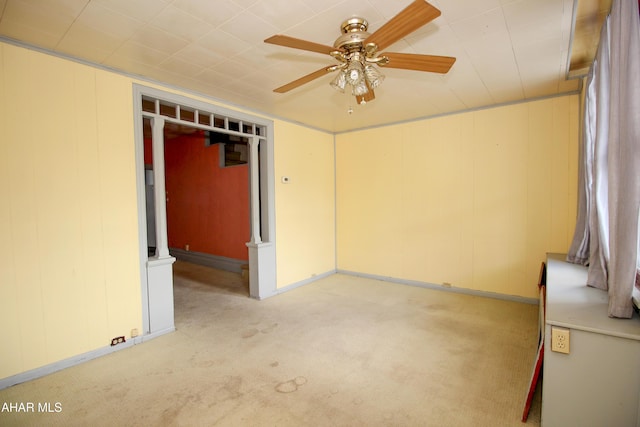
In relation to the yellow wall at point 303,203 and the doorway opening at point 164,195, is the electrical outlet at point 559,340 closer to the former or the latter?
the doorway opening at point 164,195

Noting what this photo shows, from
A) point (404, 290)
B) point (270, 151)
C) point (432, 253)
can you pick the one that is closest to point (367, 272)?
point (404, 290)

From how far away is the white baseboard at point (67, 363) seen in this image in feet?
7.52

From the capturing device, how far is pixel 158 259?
10.2 feet

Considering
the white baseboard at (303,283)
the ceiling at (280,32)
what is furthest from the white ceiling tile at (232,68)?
the white baseboard at (303,283)

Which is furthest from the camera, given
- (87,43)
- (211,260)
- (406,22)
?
(211,260)

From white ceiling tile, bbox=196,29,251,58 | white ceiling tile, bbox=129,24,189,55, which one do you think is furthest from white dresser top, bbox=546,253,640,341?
white ceiling tile, bbox=129,24,189,55

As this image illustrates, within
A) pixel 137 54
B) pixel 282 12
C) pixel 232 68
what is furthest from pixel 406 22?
pixel 137 54

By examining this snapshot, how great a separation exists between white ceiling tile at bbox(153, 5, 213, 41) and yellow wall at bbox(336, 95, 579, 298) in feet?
10.9

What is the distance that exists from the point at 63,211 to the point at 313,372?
96.0 inches

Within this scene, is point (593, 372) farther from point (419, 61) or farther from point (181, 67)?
point (181, 67)

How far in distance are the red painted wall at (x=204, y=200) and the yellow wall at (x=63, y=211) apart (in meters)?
2.76

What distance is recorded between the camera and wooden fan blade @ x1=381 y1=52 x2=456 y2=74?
1805 millimetres

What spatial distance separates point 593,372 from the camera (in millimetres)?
1586

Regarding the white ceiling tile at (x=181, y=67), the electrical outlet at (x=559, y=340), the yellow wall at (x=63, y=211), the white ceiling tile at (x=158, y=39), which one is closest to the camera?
the electrical outlet at (x=559, y=340)
